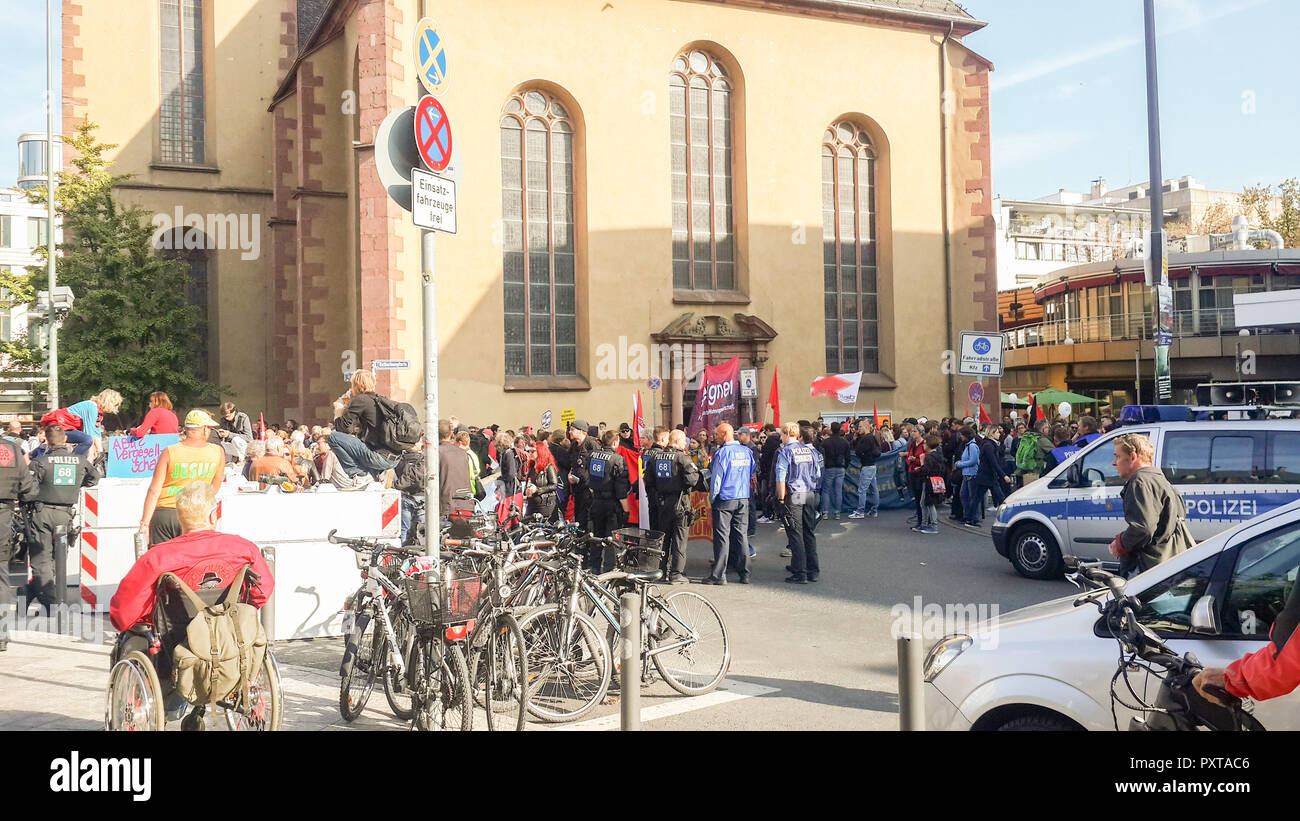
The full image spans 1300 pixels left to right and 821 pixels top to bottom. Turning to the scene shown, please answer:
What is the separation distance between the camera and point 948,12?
99.0 ft

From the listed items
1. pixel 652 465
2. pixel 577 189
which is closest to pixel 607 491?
pixel 652 465

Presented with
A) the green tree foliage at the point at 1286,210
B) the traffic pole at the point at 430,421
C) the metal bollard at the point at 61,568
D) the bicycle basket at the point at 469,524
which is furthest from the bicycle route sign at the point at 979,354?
the green tree foliage at the point at 1286,210

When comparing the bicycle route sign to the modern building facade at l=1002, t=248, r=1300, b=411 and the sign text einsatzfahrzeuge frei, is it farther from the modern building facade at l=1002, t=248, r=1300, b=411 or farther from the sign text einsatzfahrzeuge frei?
the modern building facade at l=1002, t=248, r=1300, b=411

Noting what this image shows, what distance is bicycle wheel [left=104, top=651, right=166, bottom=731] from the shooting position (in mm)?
4828

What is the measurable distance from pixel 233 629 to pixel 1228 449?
9985 millimetres

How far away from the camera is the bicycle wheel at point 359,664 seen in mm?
6422

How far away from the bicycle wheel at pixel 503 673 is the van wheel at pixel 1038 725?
2.65m

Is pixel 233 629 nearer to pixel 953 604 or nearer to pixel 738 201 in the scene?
pixel 953 604

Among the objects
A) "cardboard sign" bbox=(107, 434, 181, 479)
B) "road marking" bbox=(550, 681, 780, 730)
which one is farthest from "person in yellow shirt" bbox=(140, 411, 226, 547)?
"cardboard sign" bbox=(107, 434, 181, 479)

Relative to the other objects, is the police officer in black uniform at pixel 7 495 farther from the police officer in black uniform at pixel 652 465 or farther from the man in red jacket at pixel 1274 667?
the man in red jacket at pixel 1274 667

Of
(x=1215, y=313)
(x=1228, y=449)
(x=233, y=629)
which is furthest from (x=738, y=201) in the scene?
(x=1215, y=313)

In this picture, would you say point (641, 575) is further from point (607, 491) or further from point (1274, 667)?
point (607, 491)

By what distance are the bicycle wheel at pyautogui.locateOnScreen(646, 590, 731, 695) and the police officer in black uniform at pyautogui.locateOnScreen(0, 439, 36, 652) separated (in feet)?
17.4

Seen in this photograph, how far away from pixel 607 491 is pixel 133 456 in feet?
17.6
